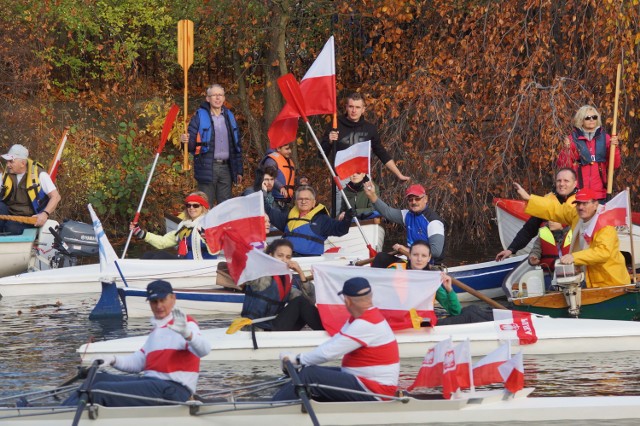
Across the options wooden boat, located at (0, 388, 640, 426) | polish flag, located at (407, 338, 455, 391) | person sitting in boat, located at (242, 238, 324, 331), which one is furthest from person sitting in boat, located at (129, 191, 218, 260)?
polish flag, located at (407, 338, 455, 391)

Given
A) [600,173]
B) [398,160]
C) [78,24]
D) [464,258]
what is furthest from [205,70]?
[600,173]

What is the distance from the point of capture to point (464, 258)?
1788 centimetres

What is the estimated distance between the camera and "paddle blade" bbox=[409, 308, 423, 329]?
11172 millimetres

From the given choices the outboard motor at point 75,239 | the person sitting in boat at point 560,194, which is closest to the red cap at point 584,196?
the person sitting in boat at point 560,194

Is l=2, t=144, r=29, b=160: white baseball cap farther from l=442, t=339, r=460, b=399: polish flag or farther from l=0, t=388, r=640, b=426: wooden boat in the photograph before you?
l=442, t=339, r=460, b=399: polish flag

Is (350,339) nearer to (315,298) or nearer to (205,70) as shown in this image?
(315,298)

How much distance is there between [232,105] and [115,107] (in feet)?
7.10

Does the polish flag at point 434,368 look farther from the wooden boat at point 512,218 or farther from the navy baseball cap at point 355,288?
the wooden boat at point 512,218

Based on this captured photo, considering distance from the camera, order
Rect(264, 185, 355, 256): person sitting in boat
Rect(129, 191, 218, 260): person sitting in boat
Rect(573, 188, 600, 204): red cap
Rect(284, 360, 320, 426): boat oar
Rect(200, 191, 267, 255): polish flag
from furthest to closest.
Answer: Rect(129, 191, 218, 260): person sitting in boat → Rect(264, 185, 355, 256): person sitting in boat → Rect(200, 191, 267, 255): polish flag → Rect(573, 188, 600, 204): red cap → Rect(284, 360, 320, 426): boat oar

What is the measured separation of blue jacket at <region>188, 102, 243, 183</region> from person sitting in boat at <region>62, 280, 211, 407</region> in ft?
25.8

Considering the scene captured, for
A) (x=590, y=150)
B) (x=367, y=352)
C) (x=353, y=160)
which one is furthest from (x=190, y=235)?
(x=367, y=352)

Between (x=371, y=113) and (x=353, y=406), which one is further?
(x=371, y=113)

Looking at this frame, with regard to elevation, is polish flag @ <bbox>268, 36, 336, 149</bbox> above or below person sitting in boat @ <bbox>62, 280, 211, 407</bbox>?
above

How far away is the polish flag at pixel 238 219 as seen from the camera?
12.5 meters
